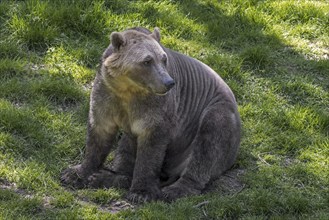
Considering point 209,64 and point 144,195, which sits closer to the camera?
point 144,195

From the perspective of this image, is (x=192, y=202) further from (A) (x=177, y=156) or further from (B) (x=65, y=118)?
(B) (x=65, y=118)

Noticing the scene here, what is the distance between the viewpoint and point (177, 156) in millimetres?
7605

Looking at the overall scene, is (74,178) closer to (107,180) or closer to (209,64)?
(107,180)

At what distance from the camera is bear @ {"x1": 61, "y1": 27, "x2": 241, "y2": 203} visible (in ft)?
22.7

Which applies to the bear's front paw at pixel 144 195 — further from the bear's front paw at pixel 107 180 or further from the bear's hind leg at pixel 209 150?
the bear's front paw at pixel 107 180

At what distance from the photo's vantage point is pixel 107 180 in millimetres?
7301

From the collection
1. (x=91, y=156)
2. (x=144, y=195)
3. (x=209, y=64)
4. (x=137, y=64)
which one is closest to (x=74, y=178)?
(x=91, y=156)

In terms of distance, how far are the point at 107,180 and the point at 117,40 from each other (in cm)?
138

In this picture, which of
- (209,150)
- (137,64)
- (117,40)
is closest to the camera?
(137,64)

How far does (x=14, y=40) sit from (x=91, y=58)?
970mm

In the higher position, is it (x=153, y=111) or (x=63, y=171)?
(x=153, y=111)

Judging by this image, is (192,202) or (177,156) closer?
(192,202)

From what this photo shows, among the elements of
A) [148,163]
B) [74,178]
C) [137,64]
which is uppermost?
[137,64]

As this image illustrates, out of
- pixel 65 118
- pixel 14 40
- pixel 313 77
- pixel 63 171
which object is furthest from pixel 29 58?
pixel 313 77
